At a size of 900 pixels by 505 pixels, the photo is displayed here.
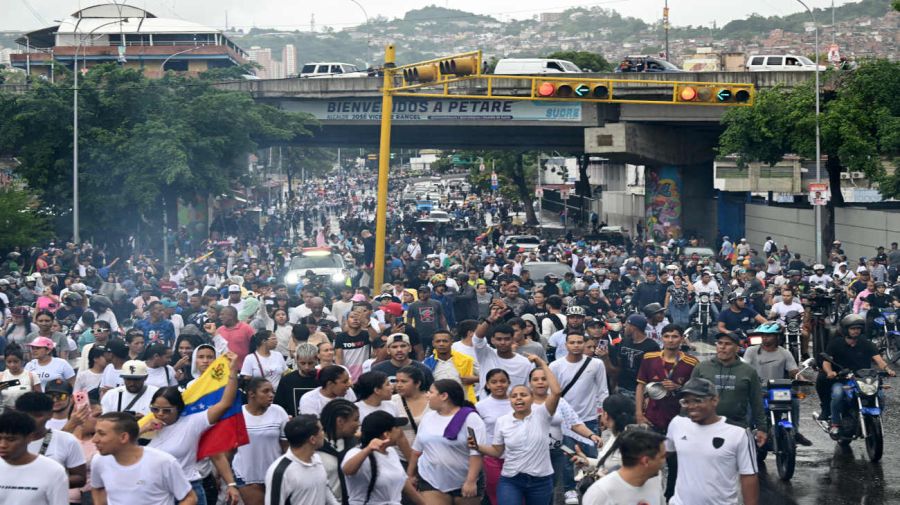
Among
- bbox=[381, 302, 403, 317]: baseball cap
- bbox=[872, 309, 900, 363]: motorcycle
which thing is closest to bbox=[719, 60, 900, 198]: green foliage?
bbox=[872, 309, 900, 363]: motorcycle

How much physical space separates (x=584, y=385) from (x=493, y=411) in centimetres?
174

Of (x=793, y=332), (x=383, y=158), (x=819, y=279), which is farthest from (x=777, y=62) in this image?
(x=793, y=332)

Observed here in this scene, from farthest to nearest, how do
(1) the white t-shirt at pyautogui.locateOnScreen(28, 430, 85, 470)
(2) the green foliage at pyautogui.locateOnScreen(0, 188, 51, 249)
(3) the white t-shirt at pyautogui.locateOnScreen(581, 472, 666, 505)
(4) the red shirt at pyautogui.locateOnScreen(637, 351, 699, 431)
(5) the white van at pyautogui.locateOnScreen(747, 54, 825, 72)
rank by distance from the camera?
(5) the white van at pyautogui.locateOnScreen(747, 54, 825, 72) → (2) the green foliage at pyautogui.locateOnScreen(0, 188, 51, 249) → (4) the red shirt at pyautogui.locateOnScreen(637, 351, 699, 431) → (1) the white t-shirt at pyautogui.locateOnScreen(28, 430, 85, 470) → (3) the white t-shirt at pyautogui.locateOnScreen(581, 472, 666, 505)

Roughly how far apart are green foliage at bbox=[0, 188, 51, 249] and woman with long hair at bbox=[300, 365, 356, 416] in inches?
1141

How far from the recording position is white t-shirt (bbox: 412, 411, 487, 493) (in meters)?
9.13

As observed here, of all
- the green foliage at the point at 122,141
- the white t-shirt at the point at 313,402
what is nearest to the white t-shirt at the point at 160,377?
the white t-shirt at the point at 313,402

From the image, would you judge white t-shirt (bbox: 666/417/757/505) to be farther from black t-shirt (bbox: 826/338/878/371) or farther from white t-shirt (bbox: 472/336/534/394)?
black t-shirt (bbox: 826/338/878/371)

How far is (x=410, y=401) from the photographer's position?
32.4 feet

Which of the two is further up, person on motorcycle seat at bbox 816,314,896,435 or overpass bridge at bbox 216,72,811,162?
overpass bridge at bbox 216,72,811,162

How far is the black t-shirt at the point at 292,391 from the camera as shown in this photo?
10680 millimetres

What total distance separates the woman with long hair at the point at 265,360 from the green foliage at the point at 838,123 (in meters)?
27.4

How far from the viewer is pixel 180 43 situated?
123438 millimetres

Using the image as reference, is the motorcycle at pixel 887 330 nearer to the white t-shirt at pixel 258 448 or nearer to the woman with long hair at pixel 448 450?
the woman with long hair at pixel 448 450

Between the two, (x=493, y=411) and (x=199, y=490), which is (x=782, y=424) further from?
(x=199, y=490)
